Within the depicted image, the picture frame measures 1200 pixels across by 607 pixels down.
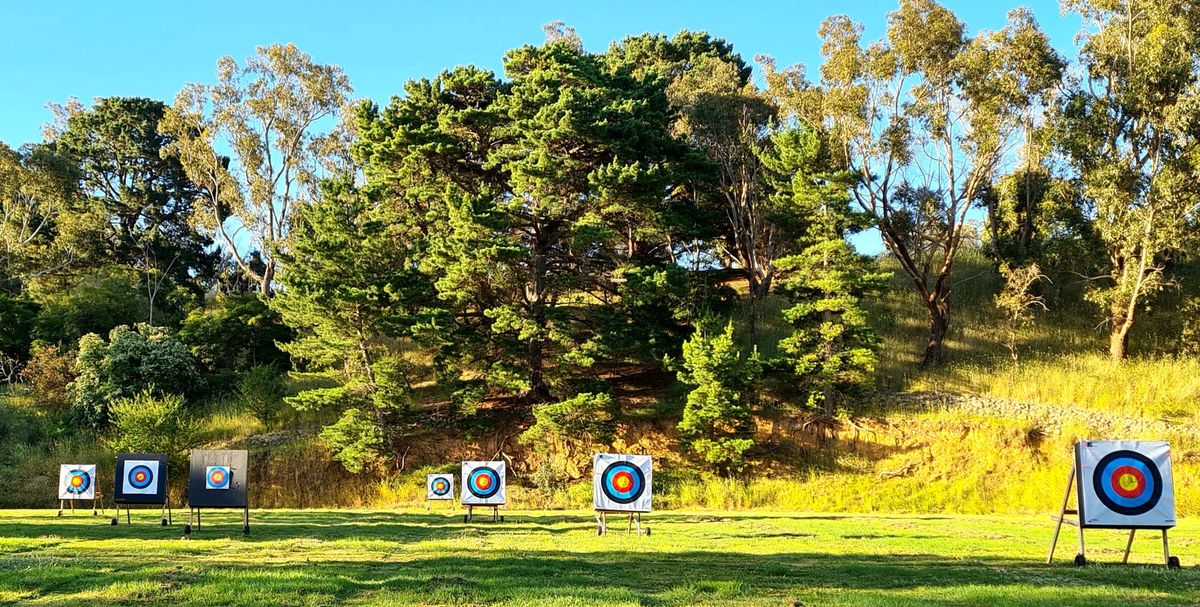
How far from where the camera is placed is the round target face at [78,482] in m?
21.9

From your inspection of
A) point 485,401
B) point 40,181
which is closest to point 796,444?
point 485,401

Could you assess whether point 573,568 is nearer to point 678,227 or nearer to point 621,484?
point 621,484

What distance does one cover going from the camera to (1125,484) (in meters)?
10.6

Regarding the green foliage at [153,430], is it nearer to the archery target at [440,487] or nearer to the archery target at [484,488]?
the archery target at [440,487]

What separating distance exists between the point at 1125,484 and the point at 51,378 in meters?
34.8

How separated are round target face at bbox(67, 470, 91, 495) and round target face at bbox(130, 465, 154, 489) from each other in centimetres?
572

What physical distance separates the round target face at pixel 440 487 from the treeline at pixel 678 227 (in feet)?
13.1

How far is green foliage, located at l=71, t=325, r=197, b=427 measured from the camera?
29234mm

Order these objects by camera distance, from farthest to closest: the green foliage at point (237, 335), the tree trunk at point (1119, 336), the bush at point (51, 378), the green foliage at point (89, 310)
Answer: the green foliage at point (89, 310), the green foliage at point (237, 335), the bush at point (51, 378), the tree trunk at point (1119, 336)

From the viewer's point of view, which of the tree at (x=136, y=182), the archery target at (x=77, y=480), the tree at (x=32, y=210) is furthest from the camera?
the tree at (x=136, y=182)

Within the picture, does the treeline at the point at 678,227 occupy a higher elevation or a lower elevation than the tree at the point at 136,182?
lower

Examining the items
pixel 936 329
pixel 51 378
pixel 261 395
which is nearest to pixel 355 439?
pixel 261 395

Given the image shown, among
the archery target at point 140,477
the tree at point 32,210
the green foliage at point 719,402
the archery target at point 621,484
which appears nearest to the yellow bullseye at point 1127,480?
the archery target at point 621,484

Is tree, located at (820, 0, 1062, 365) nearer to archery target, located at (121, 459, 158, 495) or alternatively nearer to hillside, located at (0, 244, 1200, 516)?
hillside, located at (0, 244, 1200, 516)
